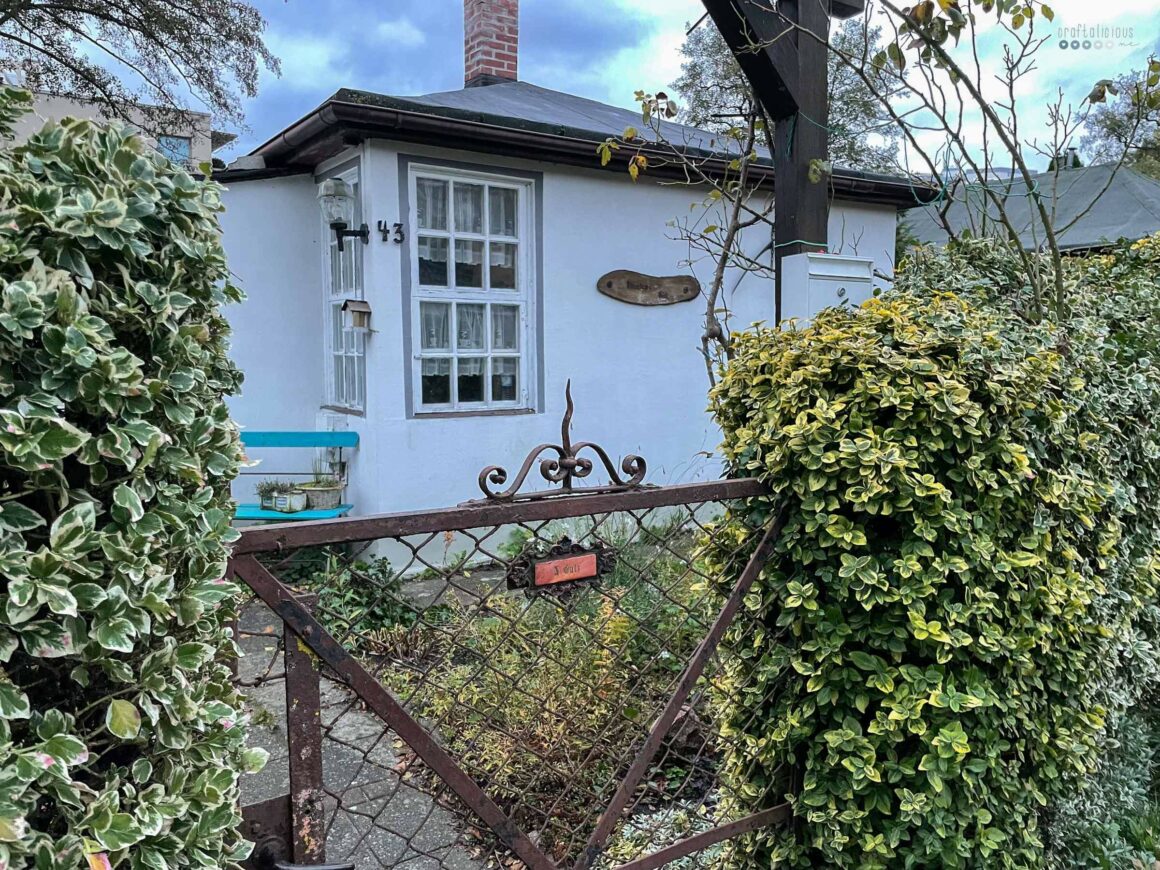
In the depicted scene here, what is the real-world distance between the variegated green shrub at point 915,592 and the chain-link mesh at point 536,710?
134mm

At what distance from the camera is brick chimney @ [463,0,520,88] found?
7.64 meters

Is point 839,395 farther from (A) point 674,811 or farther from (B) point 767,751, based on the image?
(A) point 674,811

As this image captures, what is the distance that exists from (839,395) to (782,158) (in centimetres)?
149

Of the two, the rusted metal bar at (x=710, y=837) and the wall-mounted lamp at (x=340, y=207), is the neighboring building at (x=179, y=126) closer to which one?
the wall-mounted lamp at (x=340, y=207)

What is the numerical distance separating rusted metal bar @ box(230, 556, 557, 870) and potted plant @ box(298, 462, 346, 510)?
3988 mm

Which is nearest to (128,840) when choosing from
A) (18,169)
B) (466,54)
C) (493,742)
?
(18,169)

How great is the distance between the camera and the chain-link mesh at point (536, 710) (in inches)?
62.4

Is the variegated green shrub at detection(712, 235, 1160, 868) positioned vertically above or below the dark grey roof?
below

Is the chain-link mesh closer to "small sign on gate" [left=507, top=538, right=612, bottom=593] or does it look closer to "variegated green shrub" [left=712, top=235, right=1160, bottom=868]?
"small sign on gate" [left=507, top=538, right=612, bottom=593]

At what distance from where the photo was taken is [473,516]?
4.75 feet

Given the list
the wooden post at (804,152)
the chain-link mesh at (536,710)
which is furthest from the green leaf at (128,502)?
the wooden post at (804,152)

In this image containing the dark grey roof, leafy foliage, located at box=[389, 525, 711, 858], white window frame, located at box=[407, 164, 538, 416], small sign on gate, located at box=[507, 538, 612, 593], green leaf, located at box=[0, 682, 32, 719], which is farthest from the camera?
the dark grey roof

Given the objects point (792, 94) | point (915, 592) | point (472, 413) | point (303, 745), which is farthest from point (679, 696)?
point (472, 413)

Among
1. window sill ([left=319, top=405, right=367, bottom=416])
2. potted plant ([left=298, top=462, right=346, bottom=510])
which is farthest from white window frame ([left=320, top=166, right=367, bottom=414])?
potted plant ([left=298, top=462, right=346, bottom=510])
